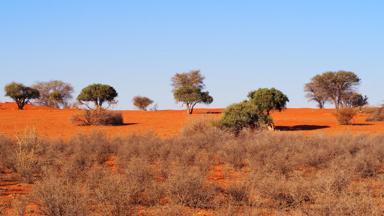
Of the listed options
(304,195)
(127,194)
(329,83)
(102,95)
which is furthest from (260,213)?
(329,83)

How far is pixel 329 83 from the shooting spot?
6906cm

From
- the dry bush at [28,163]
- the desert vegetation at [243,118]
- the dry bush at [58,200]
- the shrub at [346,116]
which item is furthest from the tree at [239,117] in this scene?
the dry bush at [58,200]

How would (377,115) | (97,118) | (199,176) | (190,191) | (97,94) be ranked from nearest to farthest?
(190,191) → (199,176) → (97,118) → (377,115) → (97,94)

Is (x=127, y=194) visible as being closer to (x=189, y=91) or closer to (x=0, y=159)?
(x=0, y=159)

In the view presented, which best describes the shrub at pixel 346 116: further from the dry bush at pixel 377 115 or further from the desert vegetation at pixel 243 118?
the desert vegetation at pixel 243 118

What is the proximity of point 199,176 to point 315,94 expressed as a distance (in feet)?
213

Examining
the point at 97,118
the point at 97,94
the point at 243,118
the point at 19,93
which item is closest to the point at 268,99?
the point at 243,118

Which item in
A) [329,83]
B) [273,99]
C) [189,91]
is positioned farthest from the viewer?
[329,83]

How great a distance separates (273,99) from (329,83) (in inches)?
1385

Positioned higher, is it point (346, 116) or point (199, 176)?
point (346, 116)

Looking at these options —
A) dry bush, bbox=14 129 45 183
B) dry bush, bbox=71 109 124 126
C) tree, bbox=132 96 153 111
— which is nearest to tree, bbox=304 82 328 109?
tree, bbox=132 96 153 111

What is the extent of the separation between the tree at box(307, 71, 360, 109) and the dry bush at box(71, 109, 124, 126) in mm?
38101

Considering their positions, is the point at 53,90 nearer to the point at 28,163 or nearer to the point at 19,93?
the point at 19,93

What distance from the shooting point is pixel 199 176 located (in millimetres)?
9695
